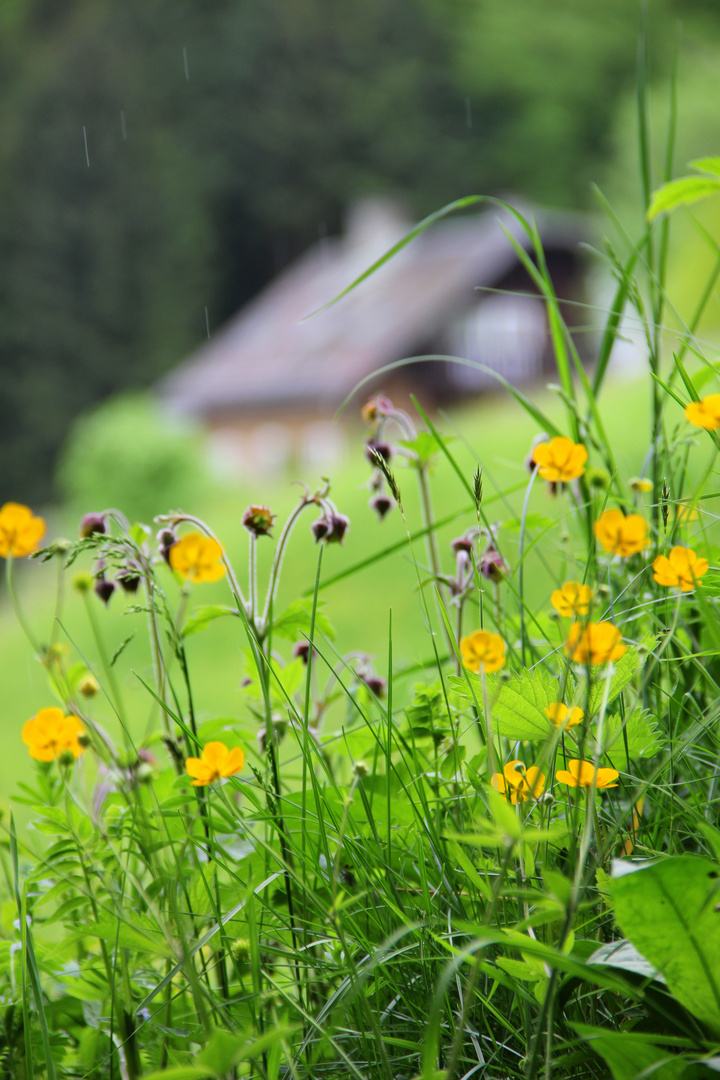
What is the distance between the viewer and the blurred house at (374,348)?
12.8 m

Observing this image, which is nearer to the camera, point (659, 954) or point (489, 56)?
point (659, 954)

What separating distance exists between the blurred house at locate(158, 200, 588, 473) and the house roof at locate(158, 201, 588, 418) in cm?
2

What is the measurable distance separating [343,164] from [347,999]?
2491cm

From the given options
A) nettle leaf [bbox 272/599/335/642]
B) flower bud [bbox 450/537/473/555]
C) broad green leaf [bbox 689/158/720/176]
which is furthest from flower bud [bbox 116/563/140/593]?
broad green leaf [bbox 689/158/720/176]

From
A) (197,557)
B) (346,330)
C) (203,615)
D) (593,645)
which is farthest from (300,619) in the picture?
(346,330)

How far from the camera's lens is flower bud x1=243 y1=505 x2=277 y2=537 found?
58cm

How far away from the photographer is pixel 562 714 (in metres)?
0.39

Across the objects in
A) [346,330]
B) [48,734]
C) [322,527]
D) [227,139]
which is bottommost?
[48,734]

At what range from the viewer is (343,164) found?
75.4 ft

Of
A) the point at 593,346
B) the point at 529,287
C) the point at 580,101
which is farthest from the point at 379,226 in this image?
the point at 580,101

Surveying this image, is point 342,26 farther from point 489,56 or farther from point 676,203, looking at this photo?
point 676,203

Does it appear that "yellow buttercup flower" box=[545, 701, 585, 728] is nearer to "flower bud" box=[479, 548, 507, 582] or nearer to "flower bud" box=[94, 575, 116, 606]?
"flower bud" box=[479, 548, 507, 582]

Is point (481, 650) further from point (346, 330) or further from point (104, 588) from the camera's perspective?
point (346, 330)

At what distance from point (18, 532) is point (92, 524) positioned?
0.52 ft
